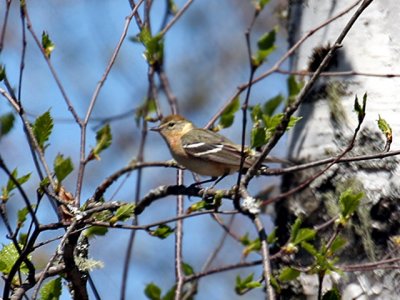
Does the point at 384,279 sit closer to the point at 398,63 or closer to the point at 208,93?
the point at 398,63

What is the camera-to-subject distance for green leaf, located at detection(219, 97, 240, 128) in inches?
125

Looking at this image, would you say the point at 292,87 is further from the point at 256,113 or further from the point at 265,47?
the point at 265,47

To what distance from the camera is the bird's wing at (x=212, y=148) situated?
143 inches

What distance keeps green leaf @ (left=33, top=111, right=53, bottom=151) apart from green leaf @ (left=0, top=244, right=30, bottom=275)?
315 mm

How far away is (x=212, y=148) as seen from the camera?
378 centimetres

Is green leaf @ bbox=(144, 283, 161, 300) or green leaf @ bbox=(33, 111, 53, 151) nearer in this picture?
green leaf @ bbox=(33, 111, 53, 151)

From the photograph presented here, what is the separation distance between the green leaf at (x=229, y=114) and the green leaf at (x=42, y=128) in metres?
1.01

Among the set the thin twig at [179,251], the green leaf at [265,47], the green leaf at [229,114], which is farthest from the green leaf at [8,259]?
the green leaf at [229,114]

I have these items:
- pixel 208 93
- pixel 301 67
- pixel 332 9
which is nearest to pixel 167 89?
pixel 301 67

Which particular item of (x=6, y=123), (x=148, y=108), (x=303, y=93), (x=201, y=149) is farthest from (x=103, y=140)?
(x=201, y=149)

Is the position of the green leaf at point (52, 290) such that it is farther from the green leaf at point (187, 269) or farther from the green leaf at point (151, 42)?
the green leaf at point (151, 42)

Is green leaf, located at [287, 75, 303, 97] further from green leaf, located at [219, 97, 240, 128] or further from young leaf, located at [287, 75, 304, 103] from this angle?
green leaf, located at [219, 97, 240, 128]

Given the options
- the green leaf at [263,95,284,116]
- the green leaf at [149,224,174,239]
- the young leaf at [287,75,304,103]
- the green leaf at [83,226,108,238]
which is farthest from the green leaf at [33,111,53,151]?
the young leaf at [287,75,304,103]

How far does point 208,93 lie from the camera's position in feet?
26.1
